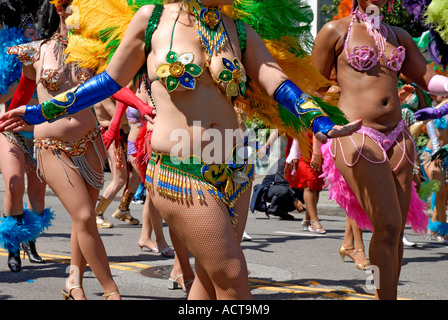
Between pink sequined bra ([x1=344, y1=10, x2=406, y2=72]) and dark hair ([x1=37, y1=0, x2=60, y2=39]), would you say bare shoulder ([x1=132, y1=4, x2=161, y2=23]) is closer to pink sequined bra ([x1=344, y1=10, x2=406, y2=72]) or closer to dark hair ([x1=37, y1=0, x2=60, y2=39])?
pink sequined bra ([x1=344, y1=10, x2=406, y2=72])

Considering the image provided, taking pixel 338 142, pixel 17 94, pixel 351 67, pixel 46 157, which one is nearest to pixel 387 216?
pixel 338 142

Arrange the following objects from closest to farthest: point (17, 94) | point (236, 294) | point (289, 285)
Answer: point (236, 294), point (17, 94), point (289, 285)

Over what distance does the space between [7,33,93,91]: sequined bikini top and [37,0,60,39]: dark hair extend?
1.12 ft

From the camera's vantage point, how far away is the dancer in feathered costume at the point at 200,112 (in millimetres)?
2951

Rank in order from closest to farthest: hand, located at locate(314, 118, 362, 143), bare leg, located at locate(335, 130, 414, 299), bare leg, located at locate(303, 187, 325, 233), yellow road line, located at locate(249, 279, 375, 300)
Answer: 1. hand, located at locate(314, 118, 362, 143)
2. bare leg, located at locate(335, 130, 414, 299)
3. yellow road line, located at locate(249, 279, 375, 300)
4. bare leg, located at locate(303, 187, 325, 233)

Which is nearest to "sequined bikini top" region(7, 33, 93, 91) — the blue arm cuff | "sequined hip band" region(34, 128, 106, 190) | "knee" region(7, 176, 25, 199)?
"sequined hip band" region(34, 128, 106, 190)

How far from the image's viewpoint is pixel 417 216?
5258mm

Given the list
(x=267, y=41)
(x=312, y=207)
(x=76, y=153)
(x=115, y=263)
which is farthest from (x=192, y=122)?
(x=312, y=207)

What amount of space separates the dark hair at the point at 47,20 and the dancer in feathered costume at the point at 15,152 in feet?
1.38

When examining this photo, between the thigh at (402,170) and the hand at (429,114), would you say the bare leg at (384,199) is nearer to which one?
the thigh at (402,170)

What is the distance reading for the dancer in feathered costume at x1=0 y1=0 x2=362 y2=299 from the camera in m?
2.95

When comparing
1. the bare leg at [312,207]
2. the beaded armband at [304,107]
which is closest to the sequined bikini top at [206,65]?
the beaded armband at [304,107]

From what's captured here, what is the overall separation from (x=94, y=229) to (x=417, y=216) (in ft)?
8.21

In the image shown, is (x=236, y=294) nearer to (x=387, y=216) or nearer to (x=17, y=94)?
(x=387, y=216)
